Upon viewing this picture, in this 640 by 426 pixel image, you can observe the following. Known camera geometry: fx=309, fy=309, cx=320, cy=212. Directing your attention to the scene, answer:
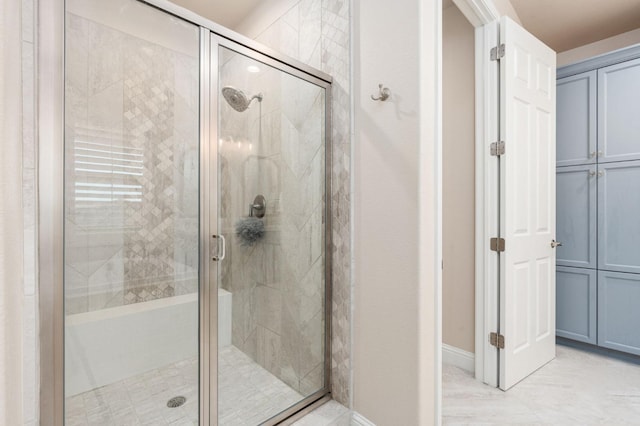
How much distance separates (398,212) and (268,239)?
0.69 m

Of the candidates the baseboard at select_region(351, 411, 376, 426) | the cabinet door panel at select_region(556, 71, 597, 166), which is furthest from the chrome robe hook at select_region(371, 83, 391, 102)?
the cabinet door panel at select_region(556, 71, 597, 166)

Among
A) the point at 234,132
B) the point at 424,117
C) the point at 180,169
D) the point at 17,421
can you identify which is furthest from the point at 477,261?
the point at 17,421

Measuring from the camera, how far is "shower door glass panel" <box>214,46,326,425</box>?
1.46m

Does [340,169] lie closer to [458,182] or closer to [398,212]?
[398,212]

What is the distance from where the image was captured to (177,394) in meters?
1.33

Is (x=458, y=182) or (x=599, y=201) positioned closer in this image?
(x=458, y=182)

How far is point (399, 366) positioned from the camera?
143cm

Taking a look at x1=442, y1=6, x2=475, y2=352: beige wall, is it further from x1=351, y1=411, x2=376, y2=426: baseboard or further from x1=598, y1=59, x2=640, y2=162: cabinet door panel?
x1=598, y1=59, x2=640, y2=162: cabinet door panel

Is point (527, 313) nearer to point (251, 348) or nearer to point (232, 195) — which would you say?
point (251, 348)

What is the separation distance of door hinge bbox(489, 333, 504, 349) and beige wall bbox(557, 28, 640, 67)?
2464 mm

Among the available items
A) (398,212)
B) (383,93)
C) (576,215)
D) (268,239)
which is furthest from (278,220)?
(576,215)

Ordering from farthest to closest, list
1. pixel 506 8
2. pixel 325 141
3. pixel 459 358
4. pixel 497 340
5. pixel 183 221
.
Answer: pixel 506 8
pixel 459 358
pixel 497 340
pixel 325 141
pixel 183 221

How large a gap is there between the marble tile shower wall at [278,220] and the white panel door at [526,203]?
1181 millimetres

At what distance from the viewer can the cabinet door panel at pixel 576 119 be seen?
2.52m
